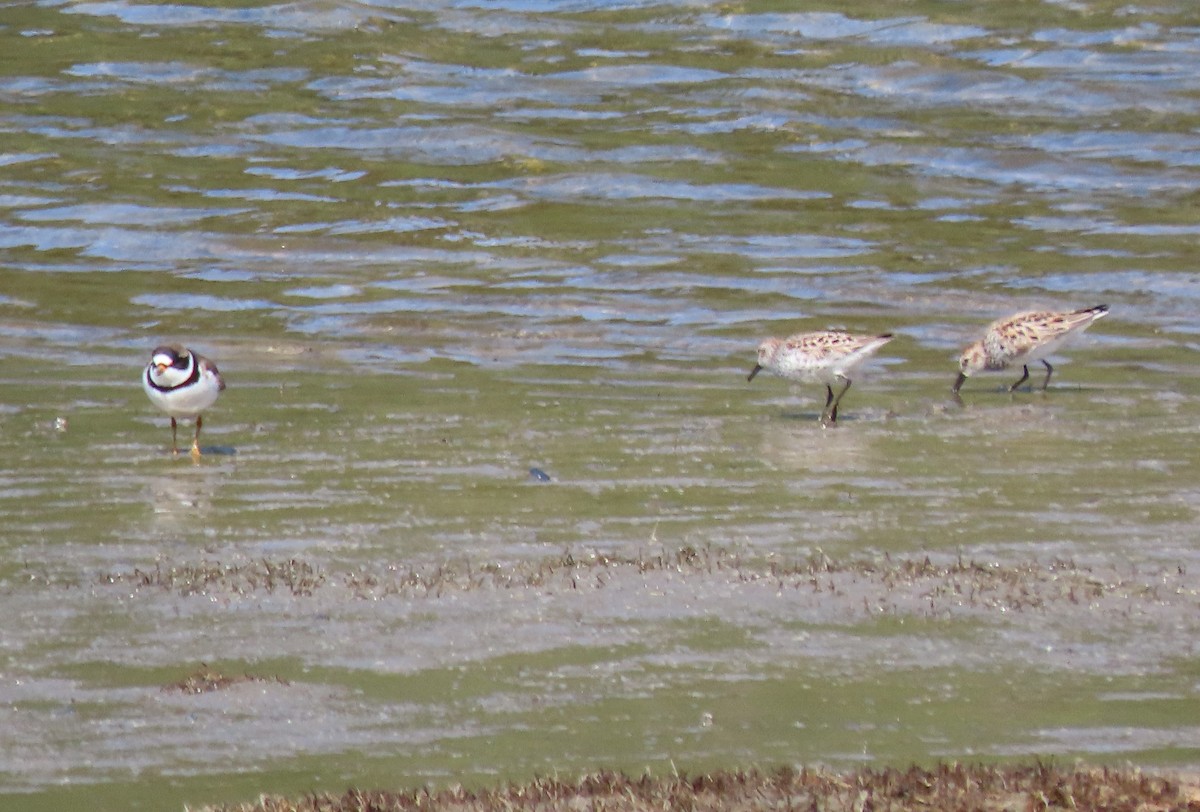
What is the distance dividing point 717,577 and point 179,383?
499 centimetres

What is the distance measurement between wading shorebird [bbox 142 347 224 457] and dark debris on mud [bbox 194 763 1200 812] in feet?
22.6

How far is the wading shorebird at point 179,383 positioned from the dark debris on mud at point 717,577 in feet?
11.3

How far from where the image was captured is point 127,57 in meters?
33.2

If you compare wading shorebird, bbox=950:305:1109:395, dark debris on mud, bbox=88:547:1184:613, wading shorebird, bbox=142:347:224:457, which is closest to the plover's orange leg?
wading shorebird, bbox=142:347:224:457

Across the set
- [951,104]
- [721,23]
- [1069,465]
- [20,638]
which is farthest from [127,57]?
[20,638]

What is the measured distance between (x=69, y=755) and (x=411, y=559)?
285cm

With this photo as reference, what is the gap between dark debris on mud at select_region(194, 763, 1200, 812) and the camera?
5898 mm

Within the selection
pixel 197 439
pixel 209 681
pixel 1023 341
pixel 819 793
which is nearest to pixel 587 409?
pixel 197 439

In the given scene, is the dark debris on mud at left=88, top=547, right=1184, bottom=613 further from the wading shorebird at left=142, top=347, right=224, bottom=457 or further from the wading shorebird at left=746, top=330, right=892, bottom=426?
the wading shorebird at left=746, top=330, right=892, bottom=426

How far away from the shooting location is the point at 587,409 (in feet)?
46.5

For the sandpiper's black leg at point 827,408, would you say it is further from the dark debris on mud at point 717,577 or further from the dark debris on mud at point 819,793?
the dark debris on mud at point 819,793

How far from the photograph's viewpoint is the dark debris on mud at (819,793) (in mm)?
5898

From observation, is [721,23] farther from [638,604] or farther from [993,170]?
[638,604]

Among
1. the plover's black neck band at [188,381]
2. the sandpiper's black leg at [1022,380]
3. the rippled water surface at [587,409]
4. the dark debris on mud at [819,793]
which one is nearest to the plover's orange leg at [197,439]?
the rippled water surface at [587,409]
